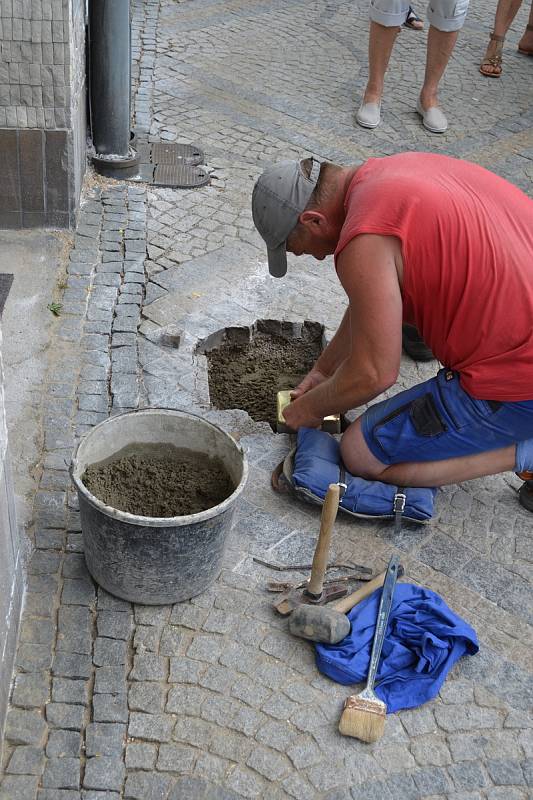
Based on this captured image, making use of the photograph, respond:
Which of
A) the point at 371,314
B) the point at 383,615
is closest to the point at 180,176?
the point at 371,314

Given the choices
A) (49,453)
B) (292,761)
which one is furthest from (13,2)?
(292,761)

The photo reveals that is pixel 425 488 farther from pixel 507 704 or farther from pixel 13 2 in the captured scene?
pixel 13 2

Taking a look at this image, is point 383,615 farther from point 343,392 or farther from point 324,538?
point 343,392

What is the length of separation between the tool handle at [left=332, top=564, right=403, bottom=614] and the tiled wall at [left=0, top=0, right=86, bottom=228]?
312cm

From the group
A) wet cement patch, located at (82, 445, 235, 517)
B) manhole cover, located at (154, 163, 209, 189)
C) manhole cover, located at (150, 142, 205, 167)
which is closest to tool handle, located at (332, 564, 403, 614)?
wet cement patch, located at (82, 445, 235, 517)

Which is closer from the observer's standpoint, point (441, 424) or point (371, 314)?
point (371, 314)

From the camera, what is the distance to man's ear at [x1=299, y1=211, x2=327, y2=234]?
341 cm

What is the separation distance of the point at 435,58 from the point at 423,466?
461cm

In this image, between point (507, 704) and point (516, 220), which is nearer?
point (507, 704)

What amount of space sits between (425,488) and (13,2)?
10.9 feet

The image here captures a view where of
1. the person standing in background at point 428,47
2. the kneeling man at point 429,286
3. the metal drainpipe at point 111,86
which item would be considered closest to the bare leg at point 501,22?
the person standing in background at point 428,47

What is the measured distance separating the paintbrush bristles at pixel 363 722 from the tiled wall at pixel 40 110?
11.7 feet

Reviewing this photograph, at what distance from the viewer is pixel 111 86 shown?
5.74 metres

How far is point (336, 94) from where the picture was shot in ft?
25.6
